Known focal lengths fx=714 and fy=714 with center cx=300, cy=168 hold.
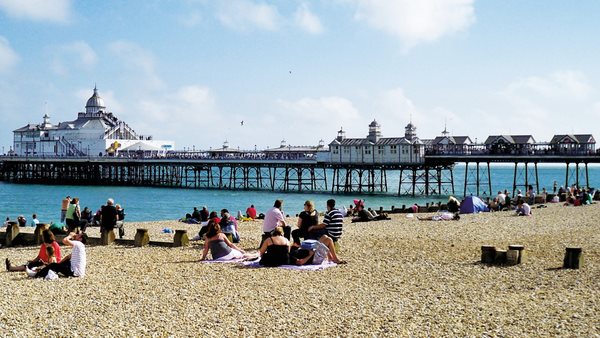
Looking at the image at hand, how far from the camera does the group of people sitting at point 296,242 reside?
40.1ft

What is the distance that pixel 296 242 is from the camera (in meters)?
13.3

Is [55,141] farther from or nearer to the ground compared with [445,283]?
farther from the ground

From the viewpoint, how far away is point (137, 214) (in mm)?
40031

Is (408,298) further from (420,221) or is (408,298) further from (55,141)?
(55,141)

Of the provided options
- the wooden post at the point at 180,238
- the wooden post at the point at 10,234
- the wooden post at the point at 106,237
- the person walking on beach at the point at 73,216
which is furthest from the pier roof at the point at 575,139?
the wooden post at the point at 10,234

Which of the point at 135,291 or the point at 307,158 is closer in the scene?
the point at 135,291

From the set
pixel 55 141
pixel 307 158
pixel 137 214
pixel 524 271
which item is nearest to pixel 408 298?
pixel 524 271

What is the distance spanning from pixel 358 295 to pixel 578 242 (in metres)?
7.66

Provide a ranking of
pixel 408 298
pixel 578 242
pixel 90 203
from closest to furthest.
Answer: pixel 408 298 < pixel 578 242 < pixel 90 203

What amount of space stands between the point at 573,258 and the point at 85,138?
77.0m

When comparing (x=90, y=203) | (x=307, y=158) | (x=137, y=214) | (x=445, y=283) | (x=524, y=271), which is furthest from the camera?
(x=307, y=158)

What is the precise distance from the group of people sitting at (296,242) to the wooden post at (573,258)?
378 cm

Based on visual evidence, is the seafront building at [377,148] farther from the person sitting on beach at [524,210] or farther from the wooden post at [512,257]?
the wooden post at [512,257]

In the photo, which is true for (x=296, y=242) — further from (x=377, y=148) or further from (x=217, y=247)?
(x=377, y=148)
